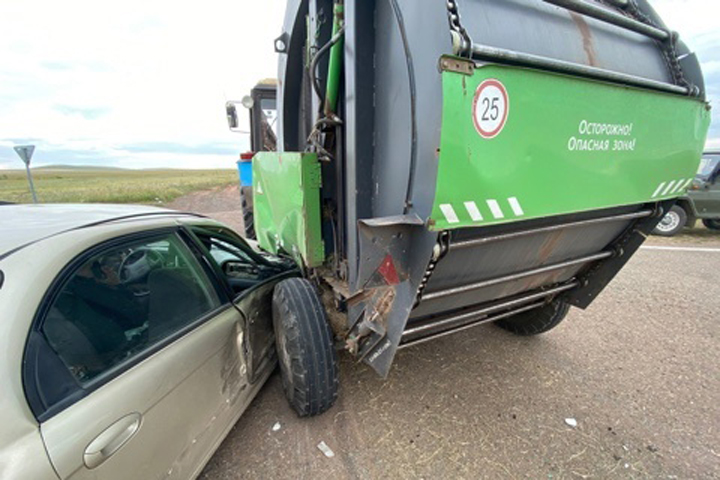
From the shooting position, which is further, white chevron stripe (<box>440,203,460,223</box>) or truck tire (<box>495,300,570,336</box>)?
truck tire (<box>495,300,570,336</box>)

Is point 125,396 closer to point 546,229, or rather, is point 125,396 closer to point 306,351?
point 306,351

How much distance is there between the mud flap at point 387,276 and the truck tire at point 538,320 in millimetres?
1948

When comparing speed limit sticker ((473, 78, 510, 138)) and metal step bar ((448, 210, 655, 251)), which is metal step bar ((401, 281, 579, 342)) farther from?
speed limit sticker ((473, 78, 510, 138))

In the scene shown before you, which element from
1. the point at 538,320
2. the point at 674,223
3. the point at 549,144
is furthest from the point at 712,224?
the point at 549,144

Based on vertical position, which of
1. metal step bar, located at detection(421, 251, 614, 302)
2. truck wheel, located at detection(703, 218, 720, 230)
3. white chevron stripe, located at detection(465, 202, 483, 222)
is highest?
white chevron stripe, located at detection(465, 202, 483, 222)

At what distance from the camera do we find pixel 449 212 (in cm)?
150

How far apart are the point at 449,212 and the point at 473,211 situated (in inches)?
5.2

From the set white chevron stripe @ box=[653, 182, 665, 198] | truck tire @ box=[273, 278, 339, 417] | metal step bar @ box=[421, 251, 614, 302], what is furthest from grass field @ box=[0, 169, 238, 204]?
white chevron stripe @ box=[653, 182, 665, 198]

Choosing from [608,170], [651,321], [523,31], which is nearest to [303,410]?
[608,170]

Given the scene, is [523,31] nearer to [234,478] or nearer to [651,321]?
[234,478]

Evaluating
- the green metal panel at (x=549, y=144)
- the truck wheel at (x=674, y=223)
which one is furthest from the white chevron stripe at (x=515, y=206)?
the truck wheel at (x=674, y=223)

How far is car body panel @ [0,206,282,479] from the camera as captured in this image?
1.04m

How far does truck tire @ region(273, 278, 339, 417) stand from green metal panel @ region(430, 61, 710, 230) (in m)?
1.12

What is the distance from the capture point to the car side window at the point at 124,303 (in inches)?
50.1
